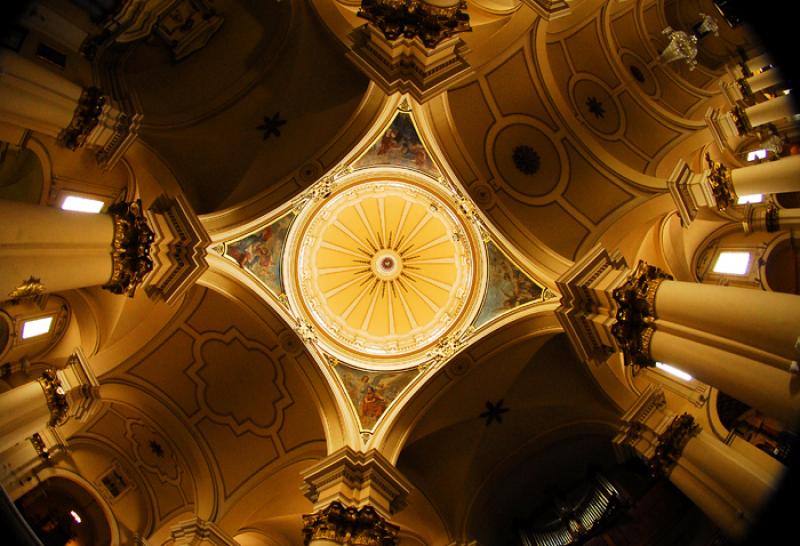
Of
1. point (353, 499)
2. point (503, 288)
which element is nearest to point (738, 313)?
point (503, 288)

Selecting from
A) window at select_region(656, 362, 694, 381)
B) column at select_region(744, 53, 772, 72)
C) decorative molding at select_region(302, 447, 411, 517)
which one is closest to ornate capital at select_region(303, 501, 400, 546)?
decorative molding at select_region(302, 447, 411, 517)

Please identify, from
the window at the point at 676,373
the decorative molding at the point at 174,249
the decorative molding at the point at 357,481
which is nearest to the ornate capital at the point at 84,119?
the decorative molding at the point at 174,249

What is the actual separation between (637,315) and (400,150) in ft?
22.5

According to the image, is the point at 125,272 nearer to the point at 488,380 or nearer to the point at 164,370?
the point at 164,370

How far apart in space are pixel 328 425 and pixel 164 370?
4171 millimetres

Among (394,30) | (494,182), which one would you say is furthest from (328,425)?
(394,30)

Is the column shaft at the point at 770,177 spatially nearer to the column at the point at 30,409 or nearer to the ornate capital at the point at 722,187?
the ornate capital at the point at 722,187

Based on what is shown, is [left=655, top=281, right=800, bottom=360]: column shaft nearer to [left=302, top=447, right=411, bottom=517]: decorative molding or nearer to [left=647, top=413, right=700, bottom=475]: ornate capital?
[left=647, top=413, right=700, bottom=475]: ornate capital

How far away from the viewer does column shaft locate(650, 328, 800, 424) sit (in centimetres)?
569

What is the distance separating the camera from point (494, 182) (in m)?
12.7

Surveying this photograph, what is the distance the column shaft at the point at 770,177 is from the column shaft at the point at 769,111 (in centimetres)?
101

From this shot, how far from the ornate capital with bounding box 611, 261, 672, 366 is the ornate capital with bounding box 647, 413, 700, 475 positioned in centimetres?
123

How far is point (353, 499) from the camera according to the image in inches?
407

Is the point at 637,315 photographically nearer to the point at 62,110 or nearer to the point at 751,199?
the point at 751,199
